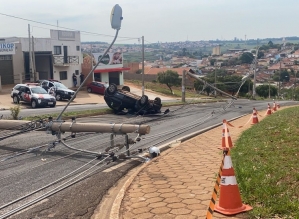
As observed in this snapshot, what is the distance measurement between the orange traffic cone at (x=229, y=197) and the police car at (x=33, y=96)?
23.9 metres

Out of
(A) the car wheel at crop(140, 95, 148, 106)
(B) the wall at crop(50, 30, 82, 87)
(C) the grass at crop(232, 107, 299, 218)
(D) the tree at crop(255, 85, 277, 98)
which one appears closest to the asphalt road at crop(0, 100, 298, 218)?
(C) the grass at crop(232, 107, 299, 218)

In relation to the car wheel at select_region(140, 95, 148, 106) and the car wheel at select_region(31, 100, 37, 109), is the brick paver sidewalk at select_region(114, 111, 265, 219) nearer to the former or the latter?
the car wheel at select_region(140, 95, 148, 106)

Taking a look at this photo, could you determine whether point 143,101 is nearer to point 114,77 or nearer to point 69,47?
point 69,47

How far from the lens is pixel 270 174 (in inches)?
262

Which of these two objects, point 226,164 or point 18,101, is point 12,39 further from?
point 226,164

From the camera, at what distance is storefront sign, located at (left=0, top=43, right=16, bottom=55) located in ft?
126

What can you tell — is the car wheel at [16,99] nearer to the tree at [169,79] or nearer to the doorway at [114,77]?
the doorway at [114,77]

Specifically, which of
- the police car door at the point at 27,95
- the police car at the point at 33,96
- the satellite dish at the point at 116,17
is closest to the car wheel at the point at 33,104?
the police car at the point at 33,96

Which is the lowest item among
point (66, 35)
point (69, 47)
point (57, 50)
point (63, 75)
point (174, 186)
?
point (174, 186)

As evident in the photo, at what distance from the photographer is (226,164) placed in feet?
18.5

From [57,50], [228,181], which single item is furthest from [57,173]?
[57,50]

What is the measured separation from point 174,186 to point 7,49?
35.3 m

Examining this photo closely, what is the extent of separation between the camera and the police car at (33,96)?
28000mm

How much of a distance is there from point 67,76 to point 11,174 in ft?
130
